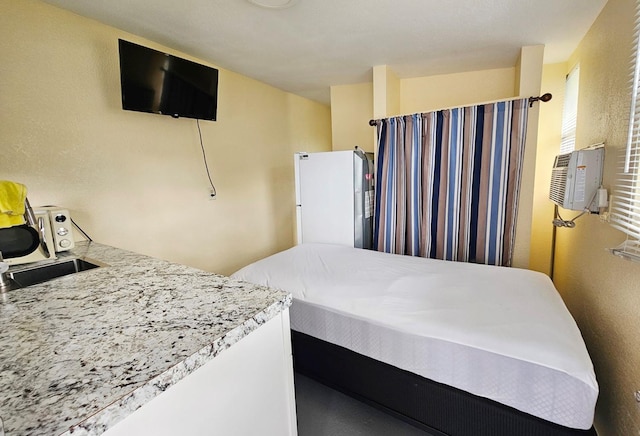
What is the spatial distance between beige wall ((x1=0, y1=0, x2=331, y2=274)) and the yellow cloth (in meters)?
0.47

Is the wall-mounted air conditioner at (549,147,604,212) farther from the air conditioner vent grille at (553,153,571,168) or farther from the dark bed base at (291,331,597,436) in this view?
the dark bed base at (291,331,597,436)

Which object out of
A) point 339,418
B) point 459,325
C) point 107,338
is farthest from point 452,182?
point 107,338

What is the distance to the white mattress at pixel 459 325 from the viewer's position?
43.6 inches

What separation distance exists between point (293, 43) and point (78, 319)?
2158 millimetres

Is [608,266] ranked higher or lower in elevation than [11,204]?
lower

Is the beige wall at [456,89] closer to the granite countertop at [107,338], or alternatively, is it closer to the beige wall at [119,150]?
the beige wall at [119,150]

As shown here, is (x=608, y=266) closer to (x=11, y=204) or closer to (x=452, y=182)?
(x=452, y=182)

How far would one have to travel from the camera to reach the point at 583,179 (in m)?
1.54

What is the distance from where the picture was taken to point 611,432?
132 centimetres

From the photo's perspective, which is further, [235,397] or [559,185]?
[559,185]

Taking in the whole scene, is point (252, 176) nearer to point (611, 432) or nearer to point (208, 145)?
point (208, 145)

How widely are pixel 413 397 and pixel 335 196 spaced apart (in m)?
1.75

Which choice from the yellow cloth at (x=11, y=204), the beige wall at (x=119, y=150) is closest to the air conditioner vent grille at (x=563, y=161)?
the beige wall at (x=119, y=150)

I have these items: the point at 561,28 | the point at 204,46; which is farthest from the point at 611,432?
the point at 204,46
